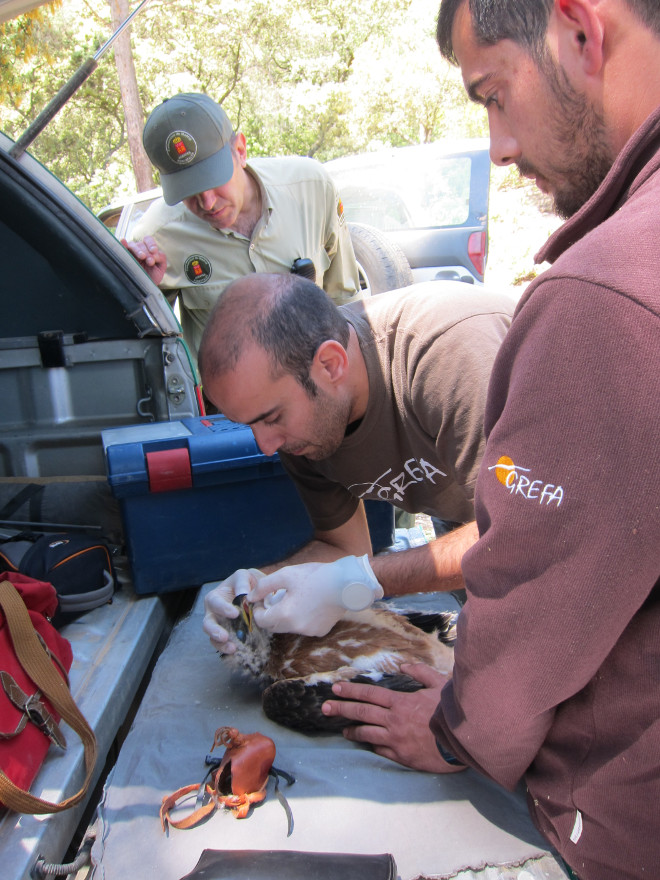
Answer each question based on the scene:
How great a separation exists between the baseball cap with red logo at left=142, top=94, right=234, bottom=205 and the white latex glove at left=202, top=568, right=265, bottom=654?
1906 millimetres

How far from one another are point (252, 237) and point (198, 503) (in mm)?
1557

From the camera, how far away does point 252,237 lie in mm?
3564

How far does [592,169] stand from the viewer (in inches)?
46.7

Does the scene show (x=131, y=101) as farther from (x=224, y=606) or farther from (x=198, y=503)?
(x=224, y=606)

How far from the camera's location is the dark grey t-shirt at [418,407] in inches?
75.5

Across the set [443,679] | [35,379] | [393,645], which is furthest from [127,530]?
[443,679]

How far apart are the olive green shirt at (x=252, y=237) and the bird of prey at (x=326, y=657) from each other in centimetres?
188

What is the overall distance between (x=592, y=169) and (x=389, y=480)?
1.32 m

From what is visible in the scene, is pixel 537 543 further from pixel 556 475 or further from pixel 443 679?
pixel 443 679

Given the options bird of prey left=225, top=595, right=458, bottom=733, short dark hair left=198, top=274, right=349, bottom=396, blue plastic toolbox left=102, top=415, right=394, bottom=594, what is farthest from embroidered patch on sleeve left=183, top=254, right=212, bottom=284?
bird of prey left=225, top=595, right=458, bottom=733

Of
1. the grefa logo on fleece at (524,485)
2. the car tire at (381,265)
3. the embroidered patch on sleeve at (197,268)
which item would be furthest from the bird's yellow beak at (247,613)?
the car tire at (381,265)

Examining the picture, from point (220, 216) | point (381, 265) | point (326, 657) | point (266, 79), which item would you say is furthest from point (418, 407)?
point (266, 79)

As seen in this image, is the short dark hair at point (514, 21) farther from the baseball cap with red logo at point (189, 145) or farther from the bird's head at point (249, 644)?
the baseball cap with red logo at point (189, 145)

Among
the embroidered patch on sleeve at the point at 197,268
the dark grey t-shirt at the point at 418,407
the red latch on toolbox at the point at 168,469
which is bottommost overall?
the red latch on toolbox at the point at 168,469
